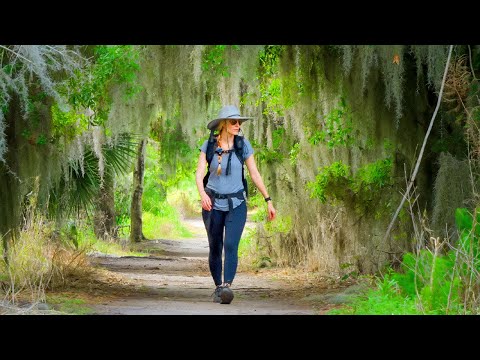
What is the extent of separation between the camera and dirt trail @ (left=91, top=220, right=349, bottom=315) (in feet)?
24.9

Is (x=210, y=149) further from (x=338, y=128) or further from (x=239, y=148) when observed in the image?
(x=338, y=128)

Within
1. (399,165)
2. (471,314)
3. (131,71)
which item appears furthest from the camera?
(399,165)

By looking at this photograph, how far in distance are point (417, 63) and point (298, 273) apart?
16.2 feet

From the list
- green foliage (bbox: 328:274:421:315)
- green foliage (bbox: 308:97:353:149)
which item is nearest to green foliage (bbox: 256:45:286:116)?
green foliage (bbox: 308:97:353:149)

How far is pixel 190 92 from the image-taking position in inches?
500

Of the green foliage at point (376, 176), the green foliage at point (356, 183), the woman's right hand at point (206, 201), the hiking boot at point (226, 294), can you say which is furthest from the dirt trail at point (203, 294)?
the green foliage at point (376, 176)

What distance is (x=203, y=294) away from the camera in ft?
31.7

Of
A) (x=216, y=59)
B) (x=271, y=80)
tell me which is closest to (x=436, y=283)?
(x=216, y=59)

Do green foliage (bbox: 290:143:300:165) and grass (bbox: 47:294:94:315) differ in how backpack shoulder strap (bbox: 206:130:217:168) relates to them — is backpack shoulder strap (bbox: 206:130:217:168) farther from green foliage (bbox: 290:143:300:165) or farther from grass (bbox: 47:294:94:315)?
green foliage (bbox: 290:143:300:165)

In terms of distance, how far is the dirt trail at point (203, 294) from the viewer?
24.9ft

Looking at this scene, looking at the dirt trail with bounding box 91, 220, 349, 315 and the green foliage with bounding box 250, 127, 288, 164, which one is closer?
the dirt trail with bounding box 91, 220, 349, 315

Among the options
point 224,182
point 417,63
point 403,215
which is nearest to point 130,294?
point 224,182
